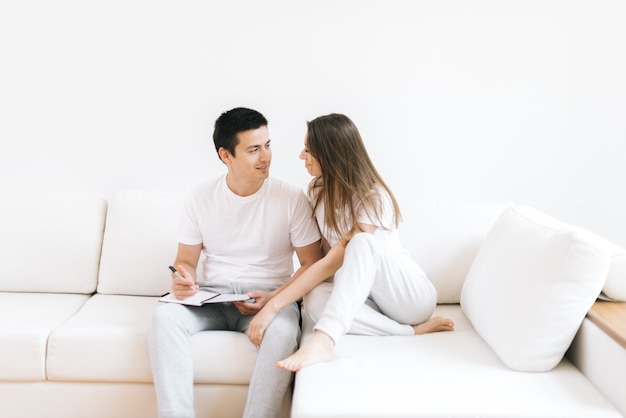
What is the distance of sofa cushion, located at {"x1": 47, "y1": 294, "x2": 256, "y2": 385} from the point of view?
222cm

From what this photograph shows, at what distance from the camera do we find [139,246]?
2770 mm

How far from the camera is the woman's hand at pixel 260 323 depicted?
221 centimetres

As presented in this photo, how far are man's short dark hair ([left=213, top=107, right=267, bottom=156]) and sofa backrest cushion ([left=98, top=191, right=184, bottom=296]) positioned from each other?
465 mm

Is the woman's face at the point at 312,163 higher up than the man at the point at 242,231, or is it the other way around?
the woman's face at the point at 312,163

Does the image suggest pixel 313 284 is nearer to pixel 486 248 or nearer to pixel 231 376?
pixel 231 376

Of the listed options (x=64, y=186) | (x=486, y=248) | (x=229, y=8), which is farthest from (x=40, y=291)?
(x=486, y=248)

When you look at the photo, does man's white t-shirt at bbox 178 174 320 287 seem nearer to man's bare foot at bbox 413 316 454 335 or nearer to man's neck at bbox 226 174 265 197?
man's neck at bbox 226 174 265 197

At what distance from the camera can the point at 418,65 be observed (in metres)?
3.09

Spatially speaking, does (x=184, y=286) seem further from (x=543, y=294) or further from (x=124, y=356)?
(x=543, y=294)

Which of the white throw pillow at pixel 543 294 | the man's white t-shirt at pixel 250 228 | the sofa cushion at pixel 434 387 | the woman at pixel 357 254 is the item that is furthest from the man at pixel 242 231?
the white throw pillow at pixel 543 294

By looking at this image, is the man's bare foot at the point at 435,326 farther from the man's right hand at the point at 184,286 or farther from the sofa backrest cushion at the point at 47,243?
the sofa backrest cushion at the point at 47,243

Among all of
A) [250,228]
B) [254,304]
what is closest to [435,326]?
[254,304]

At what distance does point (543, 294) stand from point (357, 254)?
0.59 metres

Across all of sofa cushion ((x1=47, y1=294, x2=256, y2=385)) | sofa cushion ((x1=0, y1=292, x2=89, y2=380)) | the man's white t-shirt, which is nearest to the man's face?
the man's white t-shirt
